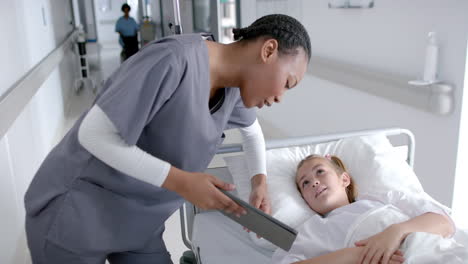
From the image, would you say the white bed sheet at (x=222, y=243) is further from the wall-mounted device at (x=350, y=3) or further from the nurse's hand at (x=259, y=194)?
the wall-mounted device at (x=350, y=3)

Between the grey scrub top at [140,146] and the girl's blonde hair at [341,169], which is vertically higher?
the grey scrub top at [140,146]

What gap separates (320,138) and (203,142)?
95cm

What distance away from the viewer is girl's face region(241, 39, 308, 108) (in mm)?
1067

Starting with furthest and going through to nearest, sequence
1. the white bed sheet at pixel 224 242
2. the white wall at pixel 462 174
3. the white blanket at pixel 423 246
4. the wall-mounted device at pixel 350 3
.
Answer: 1. the wall-mounted device at pixel 350 3
2. the white wall at pixel 462 174
3. the white bed sheet at pixel 224 242
4. the white blanket at pixel 423 246

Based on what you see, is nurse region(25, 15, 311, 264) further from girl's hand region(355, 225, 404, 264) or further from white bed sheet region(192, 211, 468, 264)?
girl's hand region(355, 225, 404, 264)

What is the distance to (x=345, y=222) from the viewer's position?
1.57 metres

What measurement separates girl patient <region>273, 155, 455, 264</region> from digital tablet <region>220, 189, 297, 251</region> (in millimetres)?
357

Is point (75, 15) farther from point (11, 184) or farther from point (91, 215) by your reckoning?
point (91, 215)

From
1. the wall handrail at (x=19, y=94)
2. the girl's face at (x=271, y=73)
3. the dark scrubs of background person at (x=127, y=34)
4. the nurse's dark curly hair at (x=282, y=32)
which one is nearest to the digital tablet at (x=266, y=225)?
the girl's face at (x=271, y=73)

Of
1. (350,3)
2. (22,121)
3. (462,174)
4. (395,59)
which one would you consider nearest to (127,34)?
(22,121)

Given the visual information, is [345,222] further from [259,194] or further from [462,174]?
[462,174]

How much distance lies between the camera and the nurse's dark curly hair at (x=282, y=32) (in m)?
1.07

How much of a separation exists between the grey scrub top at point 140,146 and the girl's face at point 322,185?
22.1 inches

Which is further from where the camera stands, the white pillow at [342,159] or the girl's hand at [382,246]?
the white pillow at [342,159]
